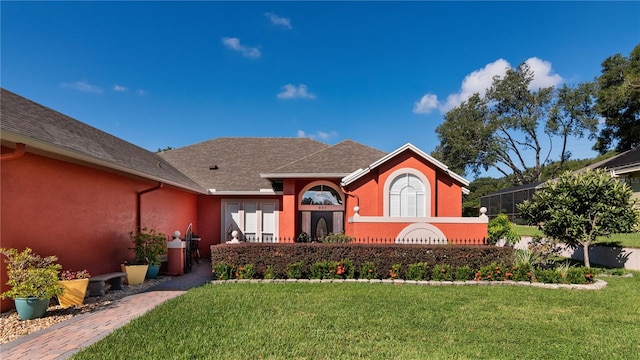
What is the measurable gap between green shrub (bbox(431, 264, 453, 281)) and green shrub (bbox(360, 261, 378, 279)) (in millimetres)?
1747

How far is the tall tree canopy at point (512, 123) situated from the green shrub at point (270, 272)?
31.1 m

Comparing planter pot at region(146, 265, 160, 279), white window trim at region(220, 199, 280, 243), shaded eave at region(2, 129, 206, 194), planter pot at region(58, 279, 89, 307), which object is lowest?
planter pot at region(146, 265, 160, 279)

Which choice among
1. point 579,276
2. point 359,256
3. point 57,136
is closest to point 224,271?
point 359,256

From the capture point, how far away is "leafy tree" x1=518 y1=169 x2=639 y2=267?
10984 mm

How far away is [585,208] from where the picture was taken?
11.4 metres

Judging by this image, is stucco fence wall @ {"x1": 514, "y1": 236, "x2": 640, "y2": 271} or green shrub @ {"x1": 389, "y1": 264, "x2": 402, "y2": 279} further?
stucco fence wall @ {"x1": 514, "y1": 236, "x2": 640, "y2": 271}

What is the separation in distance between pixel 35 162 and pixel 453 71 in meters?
23.4

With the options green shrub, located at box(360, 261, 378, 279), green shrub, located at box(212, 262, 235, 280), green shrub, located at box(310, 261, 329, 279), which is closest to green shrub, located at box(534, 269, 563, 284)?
green shrub, located at box(360, 261, 378, 279)

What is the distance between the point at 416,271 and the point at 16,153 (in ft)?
33.1

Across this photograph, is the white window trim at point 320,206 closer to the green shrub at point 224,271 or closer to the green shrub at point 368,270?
the green shrub at point 368,270

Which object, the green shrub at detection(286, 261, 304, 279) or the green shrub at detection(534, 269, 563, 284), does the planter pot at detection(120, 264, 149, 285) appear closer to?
the green shrub at detection(286, 261, 304, 279)

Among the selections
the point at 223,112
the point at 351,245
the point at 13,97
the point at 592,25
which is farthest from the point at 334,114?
the point at 13,97

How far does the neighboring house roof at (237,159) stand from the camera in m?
17.3

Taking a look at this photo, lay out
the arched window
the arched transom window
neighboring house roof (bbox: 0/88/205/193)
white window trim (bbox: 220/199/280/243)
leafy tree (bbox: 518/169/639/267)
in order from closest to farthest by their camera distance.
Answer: neighboring house roof (bbox: 0/88/205/193) → leafy tree (bbox: 518/169/639/267) → the arched window → the arched transom window → white window trim (bbox: 220/199/280/243)
